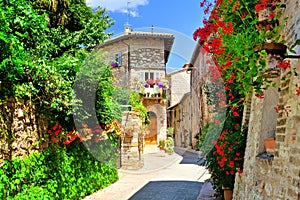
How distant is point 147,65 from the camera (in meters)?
17.3

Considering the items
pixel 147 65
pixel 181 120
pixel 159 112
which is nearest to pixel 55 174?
pixel 159 112

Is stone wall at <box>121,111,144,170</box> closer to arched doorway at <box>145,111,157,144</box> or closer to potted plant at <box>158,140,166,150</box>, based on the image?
arched doorway at <box>145,111,157,144</box>

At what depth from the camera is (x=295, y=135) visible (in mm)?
2359

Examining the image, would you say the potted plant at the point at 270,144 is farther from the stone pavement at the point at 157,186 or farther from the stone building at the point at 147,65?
the stone building at the point at 147,65

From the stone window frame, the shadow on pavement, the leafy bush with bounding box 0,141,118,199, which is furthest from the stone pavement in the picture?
the stone window frame

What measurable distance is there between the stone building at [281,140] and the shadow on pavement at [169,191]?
297 cm

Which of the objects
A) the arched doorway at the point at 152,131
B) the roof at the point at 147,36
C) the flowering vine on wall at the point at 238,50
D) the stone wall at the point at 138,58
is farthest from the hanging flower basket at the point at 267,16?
the stone wall at the point at 138,58

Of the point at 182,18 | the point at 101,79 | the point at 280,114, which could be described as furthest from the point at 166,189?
the point at 280,114

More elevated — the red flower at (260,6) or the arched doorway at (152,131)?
the red flower at (260,6)

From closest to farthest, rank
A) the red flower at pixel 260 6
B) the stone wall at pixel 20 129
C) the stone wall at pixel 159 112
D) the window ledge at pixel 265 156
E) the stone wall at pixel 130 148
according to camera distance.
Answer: the red flower at pixel 260 6
the window ledge at pixel 265 156
the stone wall at pixel 20 129
the stone wall at pixel 130 148
the stone wall at pixel 159 112

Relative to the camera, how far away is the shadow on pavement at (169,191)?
6484 mm

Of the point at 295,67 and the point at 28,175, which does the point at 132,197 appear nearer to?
the point at 28,175

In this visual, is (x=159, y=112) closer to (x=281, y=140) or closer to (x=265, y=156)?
(x=265, y=156)

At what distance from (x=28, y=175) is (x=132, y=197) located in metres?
2.97
